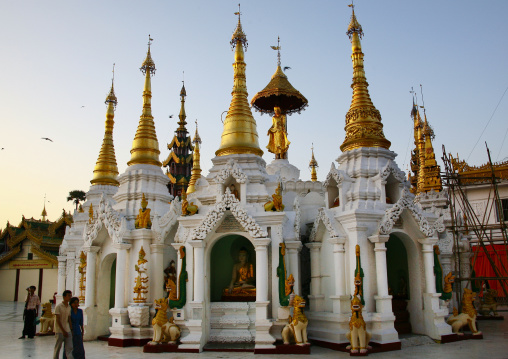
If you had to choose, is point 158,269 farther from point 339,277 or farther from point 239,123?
point 339,277

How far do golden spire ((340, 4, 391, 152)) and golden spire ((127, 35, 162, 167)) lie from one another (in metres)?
6.44

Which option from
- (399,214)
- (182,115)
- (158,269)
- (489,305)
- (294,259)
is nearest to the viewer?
(399,214)

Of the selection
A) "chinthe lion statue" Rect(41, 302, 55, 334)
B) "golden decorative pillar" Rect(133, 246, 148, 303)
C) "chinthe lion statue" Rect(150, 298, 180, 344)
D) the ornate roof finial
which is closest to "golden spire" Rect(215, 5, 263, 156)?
the ornate roof finial

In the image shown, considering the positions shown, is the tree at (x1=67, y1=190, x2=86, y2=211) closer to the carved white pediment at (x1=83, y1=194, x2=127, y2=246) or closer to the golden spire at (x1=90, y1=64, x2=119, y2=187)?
the golden spire at (x1=90, y1=64, x2=119, y2=187)

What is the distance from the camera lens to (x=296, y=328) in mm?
11312

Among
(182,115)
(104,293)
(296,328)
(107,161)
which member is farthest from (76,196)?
(296,328)

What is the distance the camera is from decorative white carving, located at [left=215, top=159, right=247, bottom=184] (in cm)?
1327

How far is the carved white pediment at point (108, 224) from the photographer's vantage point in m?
13.9

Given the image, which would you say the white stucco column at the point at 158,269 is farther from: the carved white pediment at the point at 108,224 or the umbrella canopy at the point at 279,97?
the umbrella canopy at the point at 279,97

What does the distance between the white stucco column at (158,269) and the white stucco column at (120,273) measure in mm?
790

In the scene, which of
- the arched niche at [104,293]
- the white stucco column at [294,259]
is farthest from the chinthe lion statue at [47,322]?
the white stucco column at [294,259]

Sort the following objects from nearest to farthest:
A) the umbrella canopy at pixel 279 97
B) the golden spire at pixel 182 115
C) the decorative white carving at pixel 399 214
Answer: the decorative white carving at pixel 399 214, the umbrella canopy at pixel 279 97, the golden spire at pixel 182 115

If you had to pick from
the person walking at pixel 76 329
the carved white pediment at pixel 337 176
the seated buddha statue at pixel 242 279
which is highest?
the carved white pediment at pixel 337 176

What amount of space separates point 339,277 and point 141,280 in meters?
5.52
